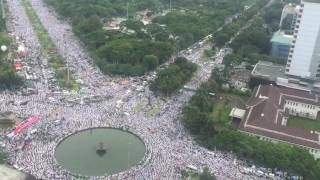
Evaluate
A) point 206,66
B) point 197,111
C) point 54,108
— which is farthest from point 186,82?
point 54,108

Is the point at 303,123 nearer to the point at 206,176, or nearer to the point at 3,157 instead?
the point at 206,176

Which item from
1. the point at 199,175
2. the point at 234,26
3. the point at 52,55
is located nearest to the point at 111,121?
the point at 199,175

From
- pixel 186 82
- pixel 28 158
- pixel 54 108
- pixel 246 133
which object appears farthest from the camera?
pixel 186 82

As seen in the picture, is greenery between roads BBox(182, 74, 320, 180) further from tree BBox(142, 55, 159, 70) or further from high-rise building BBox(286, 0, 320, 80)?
high-rise building BBox(286, 0, 320, 80)

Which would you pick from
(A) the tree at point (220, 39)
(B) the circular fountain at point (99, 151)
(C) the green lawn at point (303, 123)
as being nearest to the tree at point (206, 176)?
(B) the circular fountain at point (99, 151)

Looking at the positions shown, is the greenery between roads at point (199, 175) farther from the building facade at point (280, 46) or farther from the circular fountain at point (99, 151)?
the building facade at point (280, 46)

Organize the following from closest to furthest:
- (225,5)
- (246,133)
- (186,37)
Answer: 1. (246,133)
2. (186,37)
3. (225,5)

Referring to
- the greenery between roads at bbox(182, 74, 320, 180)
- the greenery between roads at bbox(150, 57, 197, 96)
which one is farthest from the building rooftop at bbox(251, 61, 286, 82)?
the greenery between roads at bbox(182, 74, 320, 180)

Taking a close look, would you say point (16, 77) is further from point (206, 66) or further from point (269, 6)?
point (269, 6)
